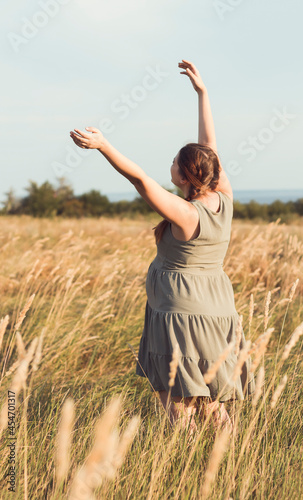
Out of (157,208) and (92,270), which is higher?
(157,208)

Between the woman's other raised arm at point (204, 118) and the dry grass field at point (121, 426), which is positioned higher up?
the woman's other raised arm at point (204, 118)

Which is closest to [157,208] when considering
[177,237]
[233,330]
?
[177,237]

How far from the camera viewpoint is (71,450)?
2.05 metres

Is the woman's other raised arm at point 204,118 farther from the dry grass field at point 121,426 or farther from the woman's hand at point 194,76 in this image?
the dry grass field at point 121,426

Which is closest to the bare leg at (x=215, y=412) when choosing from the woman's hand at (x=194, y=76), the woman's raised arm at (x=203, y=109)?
the woman's raised arm at (x=203, y=109)

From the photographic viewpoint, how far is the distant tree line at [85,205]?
76.4 ft

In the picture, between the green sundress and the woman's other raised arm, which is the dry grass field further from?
the woman's other raised arm

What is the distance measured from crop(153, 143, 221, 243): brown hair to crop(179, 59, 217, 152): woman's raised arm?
0.40 meters

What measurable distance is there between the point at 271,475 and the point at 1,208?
63.8ft

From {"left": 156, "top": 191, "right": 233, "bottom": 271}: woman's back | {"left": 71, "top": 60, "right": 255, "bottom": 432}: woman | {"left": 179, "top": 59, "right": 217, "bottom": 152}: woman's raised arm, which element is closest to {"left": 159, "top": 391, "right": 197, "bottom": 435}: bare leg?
{"left": 71, "top": 60, "right": 255, "bottom": 432}: woman

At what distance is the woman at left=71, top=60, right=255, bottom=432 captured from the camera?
218cm

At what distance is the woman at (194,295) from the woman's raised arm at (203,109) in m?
0.35

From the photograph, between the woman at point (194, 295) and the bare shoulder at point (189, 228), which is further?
the woman at point (194, 295)

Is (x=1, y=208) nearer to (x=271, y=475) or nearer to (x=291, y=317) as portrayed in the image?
(x=291, y=317)
